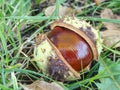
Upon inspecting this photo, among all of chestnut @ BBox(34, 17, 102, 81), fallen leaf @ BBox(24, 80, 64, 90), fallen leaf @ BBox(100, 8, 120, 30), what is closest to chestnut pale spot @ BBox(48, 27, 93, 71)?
chestnut @ BBox(34, 17, 102, 81)

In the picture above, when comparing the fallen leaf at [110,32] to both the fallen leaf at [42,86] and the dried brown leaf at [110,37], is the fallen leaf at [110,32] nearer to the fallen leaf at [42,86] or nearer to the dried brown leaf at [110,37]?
the dried brown leaf at [110,37]

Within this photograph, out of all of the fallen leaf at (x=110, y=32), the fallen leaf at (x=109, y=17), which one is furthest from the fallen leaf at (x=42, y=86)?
the fallen leaf at (x=109, y=17)

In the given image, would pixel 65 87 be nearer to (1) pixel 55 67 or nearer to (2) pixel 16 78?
(1) pixel 55 67

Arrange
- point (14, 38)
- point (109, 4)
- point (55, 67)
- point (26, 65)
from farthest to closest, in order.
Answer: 1. point (109, 4)
2. point (14, 38)
3. point (26, 65)
4. point (55, 67)

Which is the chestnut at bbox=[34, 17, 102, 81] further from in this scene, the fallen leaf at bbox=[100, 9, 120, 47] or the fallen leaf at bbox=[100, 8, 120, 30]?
the fallen leaf at bbox=[100, 8, 120, 30]

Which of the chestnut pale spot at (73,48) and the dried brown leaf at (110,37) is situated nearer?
the chestnut pale spot at (73,48)

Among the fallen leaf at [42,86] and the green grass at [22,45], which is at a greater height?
the green grass at [22,45]

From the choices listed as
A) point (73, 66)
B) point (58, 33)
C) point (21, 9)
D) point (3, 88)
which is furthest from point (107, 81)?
point (21, 9)
